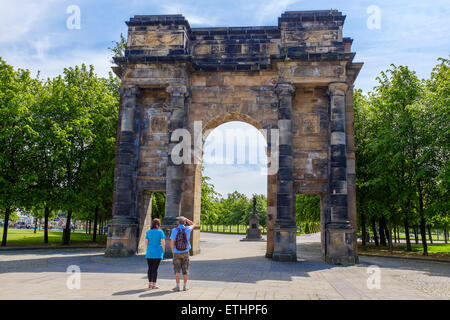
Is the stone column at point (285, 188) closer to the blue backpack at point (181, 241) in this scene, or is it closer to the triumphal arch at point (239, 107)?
the triumphal arch at point (239, 107)

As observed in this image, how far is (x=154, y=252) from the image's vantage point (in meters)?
7.82

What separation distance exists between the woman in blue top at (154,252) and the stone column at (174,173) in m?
6.65

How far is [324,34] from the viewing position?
52.0ft

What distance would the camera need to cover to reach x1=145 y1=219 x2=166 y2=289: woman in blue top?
759 cm

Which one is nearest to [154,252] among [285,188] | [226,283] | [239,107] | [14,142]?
[226,283]

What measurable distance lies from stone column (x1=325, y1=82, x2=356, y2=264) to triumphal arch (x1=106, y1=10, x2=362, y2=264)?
0.04m

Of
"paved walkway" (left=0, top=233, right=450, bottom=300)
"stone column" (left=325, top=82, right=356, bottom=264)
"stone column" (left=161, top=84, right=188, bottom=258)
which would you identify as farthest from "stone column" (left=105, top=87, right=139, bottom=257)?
"stone column" (left=325, top=82, right=356, bottom=264)

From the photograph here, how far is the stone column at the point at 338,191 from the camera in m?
13.8

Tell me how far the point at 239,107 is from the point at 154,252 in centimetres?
1024

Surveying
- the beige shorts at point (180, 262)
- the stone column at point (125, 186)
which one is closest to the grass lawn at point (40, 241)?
the stone column at point (125, 186)

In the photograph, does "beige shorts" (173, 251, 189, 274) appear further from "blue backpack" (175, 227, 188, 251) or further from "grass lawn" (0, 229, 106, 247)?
"grass lawn" (0, 229, 106, 247)
